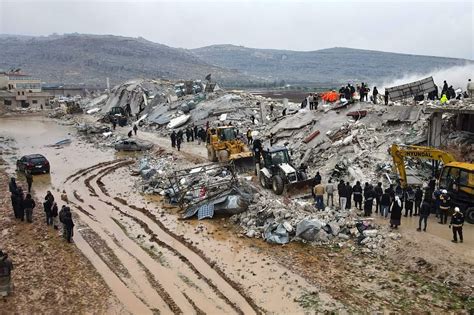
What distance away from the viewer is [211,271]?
39.4ft

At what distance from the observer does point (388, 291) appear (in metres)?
10.5

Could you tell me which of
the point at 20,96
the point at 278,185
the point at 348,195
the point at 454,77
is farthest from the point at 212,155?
the point at 20,96

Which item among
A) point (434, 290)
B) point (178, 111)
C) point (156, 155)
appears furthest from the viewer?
point (178, 111)

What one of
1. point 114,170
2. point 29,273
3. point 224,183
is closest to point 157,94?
point 114,170

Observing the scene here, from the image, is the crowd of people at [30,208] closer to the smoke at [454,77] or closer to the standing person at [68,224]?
the standing person at [68,224]

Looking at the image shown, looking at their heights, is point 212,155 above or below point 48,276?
above

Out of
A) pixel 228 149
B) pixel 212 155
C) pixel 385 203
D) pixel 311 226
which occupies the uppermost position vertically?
pixel 228 149

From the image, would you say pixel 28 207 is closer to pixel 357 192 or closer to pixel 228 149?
pixel 228 149

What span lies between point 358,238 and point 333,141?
34.2ft

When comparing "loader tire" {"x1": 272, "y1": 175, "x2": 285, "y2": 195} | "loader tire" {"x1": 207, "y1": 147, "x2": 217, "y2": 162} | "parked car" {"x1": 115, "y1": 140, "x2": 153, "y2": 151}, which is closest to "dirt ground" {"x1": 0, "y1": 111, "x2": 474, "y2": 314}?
"loader tire" {"x1": 272, "y1": 175, "x2": 285, "y2": 195}

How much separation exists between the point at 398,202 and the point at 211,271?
603 centimetres

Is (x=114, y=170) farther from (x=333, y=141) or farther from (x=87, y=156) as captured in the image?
(x=333, y=141)

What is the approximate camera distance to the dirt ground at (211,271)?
10172 millimetres

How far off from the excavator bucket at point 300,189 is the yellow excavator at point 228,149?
541 cm
